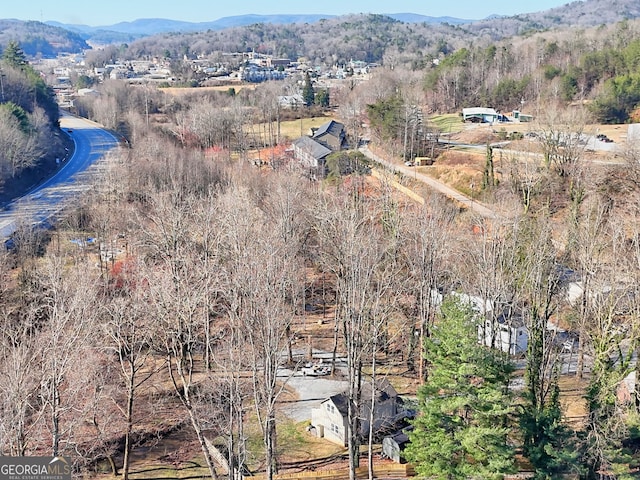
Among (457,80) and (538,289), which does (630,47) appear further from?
(538,289)

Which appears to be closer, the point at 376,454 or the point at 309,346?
the point at 376,454

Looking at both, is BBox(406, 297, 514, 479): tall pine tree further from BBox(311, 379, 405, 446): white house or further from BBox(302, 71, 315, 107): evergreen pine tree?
BBox(302, 71, 315, 107): evergreen pine tree

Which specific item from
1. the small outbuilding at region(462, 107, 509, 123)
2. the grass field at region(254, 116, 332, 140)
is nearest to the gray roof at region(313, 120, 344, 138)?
the grass field at region(254, 116, 332, 140)

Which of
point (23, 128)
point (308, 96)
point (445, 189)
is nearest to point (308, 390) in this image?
point (445, 189)

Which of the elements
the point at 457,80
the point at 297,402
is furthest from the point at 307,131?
the point at 297,402

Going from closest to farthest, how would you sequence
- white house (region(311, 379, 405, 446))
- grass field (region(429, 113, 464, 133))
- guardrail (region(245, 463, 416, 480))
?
1. guardrail (region(245, 463, 416, 480))
2. white house (region(311, 379, 405, 446))
3. grass field (region(429, 113, 464, 133))

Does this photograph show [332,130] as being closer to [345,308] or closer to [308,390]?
[308,390]

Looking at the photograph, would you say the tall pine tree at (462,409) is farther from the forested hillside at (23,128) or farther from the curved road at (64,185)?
the forested hillside at (23,128)
